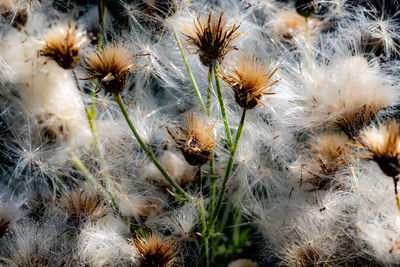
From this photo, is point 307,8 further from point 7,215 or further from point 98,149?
point 7,215

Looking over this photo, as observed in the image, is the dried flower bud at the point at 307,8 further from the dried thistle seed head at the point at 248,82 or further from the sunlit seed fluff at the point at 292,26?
the dried thistle seed head at the point at 248,82

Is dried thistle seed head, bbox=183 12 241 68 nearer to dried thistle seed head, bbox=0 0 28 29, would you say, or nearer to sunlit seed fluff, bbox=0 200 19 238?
dried thistle seed head, bbox=0 0 28 29

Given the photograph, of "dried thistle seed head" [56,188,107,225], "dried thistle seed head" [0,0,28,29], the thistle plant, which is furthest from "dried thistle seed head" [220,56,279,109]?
"dried thistle seed head" [0,0,28,29]

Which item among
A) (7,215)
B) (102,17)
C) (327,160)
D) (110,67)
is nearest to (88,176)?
(7,215)

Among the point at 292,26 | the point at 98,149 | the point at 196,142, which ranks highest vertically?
the point at 292,26

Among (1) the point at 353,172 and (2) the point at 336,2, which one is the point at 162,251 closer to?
(1) the point at 353,172

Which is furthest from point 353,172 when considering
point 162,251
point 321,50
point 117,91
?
point 117,91

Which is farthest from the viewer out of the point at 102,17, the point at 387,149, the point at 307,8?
the point at 307,8

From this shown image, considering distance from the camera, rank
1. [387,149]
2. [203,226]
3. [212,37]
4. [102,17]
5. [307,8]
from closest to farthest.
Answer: [387,149]
[212,37]
[203,226]
[102,17]
[307,8]
